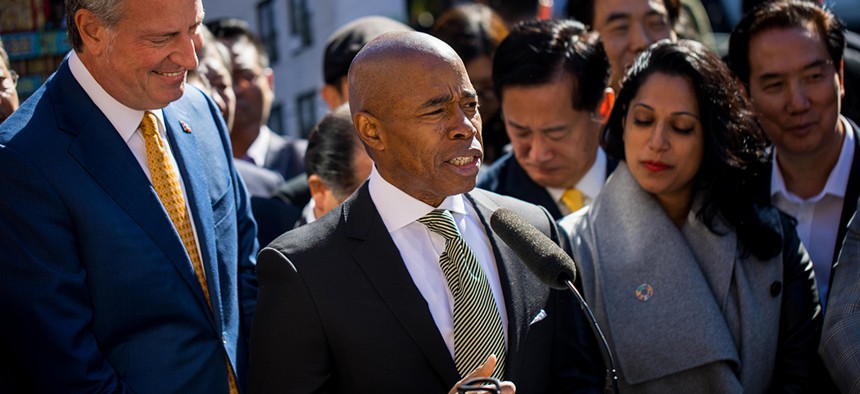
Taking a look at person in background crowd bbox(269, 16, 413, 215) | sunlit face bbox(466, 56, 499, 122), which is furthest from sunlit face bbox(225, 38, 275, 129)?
sunlit face bbox(466, 56, 499, 122)

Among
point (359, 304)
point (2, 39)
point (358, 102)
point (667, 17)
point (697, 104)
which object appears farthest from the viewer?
point (667, 17)

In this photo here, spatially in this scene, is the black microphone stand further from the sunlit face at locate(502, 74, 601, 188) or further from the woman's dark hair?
the sunlit face at locate(502, 74, 601, 188)

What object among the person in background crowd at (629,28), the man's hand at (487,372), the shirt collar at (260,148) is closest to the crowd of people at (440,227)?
the man's hand at (487,372)

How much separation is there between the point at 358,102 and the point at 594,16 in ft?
9.52

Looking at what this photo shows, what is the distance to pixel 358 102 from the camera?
10.7ft

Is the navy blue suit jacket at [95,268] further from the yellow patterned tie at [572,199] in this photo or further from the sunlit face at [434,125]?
the yellow patterned tie at [572,199]

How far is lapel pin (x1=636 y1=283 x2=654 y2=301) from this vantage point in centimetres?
389

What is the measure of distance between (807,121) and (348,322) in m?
2.58

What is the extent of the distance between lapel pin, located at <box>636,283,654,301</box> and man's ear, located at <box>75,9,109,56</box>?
213 cm

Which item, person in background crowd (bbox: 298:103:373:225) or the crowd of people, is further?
person in background crowd (bbox: 298:103:373:225)

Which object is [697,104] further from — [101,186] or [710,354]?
[101,186]

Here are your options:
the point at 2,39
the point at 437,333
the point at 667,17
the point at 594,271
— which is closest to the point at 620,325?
the point at 594,271

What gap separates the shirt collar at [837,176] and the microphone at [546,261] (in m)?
2.01

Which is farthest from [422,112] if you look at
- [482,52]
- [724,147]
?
[482,52]
